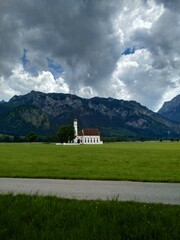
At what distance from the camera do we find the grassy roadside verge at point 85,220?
724cm

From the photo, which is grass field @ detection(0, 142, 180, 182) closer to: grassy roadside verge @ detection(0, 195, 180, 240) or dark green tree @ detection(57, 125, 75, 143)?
grassy roadside verge @ detection(0, 195, 180, 240)

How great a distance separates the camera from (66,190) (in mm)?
14102

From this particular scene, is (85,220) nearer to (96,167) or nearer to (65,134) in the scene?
(96,167)

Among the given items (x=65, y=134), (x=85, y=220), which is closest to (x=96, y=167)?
(x=85, y=220)

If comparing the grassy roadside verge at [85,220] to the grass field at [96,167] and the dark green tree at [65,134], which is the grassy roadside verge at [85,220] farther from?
the dark green tree at [65,134]

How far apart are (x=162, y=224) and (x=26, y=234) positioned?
127 inches

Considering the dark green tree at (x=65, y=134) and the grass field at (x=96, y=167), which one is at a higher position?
the dark green tree at (x=65, y=134)

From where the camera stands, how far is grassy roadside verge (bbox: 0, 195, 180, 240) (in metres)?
7.24

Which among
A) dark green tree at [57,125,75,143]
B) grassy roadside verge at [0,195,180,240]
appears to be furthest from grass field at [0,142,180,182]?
dark green tree at [57,125,75,143]

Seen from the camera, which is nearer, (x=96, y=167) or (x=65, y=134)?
(x=96, y=167)

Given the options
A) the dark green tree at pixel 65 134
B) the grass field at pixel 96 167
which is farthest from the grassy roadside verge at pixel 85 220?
the dark green tree at pixel 65 134

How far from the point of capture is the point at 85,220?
26.8 feet

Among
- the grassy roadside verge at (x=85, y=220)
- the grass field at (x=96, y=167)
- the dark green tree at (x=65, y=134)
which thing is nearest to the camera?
the grassy roadside verge at (x=85, y=220)

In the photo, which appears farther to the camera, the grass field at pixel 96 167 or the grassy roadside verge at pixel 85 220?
the grass field at pixel 96 167
